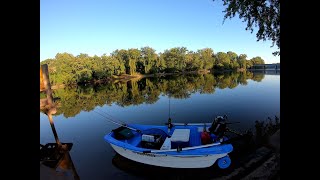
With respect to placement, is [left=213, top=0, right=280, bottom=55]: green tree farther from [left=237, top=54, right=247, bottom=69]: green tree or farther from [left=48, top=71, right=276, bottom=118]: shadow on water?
[left=237, top=54, right=247, bottom=69]: green tree

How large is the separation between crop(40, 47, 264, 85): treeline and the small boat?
64058mm

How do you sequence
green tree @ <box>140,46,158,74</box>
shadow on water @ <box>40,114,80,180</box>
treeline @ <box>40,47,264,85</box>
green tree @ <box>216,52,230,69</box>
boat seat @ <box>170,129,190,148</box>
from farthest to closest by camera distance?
green tree @ <box>216,52,230,69</box> < green tree @ <box>140,46,158,74</box> < treeline @ <box>40,47,264,85</box> < boat seat @ <box>170,129,190,148</box> < shadow on water @ <box>40,114,80,180</box>

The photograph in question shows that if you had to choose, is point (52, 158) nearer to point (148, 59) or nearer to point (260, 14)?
point (260, 14)

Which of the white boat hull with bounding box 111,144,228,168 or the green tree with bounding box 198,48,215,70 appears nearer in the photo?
the white boat hull with bounding box 111,144,228,168

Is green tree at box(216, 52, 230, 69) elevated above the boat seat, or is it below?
above

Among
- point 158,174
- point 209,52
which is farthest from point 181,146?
point 209,52

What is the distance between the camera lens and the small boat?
11242 mm

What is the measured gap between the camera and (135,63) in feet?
318

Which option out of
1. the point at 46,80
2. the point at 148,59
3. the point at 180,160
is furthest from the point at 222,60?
the point at 46,80

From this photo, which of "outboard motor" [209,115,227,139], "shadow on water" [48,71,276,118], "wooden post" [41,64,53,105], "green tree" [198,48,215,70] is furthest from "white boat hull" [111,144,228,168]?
"green tree" [198,48,215,70]

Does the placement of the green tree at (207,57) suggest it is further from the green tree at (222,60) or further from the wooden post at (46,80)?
the wooden post at (46,80)

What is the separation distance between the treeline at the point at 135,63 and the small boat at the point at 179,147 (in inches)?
2522
